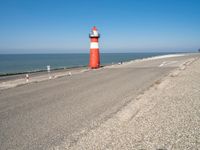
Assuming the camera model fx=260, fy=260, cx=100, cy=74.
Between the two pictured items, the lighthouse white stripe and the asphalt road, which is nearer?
the asphalt road

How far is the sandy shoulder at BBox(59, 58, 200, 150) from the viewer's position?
5000 millimetres

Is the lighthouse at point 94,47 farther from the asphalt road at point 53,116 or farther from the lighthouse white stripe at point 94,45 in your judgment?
the asphalt road at point 53,116

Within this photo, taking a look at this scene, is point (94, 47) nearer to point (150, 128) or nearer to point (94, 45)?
point (94, 45)

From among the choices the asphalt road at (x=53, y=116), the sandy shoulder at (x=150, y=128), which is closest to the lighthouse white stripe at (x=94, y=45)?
the asphalt road at (x=53, y=116)

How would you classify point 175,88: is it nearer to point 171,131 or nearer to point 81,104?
point 81,104

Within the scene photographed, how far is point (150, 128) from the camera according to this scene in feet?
19.3

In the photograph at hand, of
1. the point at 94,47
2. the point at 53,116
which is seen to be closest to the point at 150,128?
the point at 53,116

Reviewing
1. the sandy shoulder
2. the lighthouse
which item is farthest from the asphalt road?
the lighthouse

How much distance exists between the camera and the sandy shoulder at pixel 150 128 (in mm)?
5000

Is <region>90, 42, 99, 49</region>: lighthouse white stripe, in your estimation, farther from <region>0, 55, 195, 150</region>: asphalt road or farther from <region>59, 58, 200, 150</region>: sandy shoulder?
<region>59, 58, 200, 150</region>: sandy shoulder

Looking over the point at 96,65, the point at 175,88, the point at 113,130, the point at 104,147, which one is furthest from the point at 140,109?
the point at 96,65

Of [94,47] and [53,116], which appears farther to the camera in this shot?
[94,47]

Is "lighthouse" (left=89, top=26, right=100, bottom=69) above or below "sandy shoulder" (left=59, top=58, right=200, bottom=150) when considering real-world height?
above

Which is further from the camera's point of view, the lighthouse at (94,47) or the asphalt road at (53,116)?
the lighthouse at (94,47)
